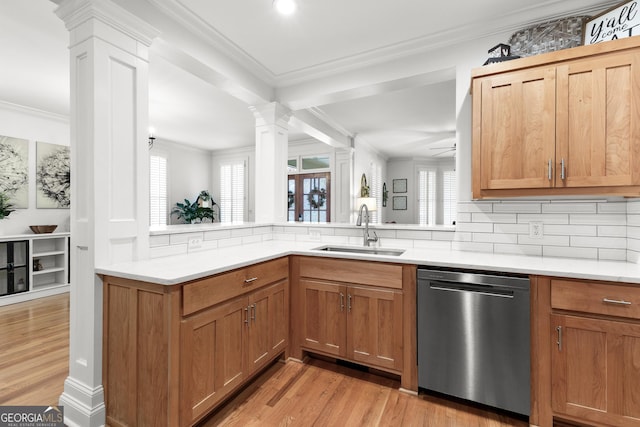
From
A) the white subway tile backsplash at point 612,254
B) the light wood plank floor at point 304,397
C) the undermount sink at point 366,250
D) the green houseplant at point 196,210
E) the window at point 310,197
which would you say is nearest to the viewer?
the light wood plank floor at point 304,397

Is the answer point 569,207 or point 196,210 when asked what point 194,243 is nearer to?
point 569,207

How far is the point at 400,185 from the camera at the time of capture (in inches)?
337

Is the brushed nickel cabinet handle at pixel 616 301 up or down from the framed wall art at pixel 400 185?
down

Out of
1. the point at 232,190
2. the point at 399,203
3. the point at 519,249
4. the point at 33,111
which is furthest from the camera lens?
the point at 399,203

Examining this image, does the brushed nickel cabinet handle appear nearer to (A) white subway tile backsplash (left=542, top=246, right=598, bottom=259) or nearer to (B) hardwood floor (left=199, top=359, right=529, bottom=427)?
(A) white subway tile backsplash (left=542, top=246, right=598, bottom=259)

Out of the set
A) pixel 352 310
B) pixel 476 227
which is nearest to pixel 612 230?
pixel 476 227

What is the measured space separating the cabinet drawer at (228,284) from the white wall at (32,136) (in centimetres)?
441

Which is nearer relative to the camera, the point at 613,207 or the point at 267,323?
the point at 613,207

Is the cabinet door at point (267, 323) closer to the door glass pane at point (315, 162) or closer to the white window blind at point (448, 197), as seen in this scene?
the door glass pane at point (315, 162)

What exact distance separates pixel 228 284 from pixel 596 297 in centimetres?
196

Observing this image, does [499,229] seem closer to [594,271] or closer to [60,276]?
[594,271]

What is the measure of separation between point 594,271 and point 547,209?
26.3 inches

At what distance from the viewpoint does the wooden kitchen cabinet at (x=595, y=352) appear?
4.88 ft

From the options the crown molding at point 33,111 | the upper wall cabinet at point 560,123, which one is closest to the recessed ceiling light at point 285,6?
the upper wall cabinet at point 560,123
